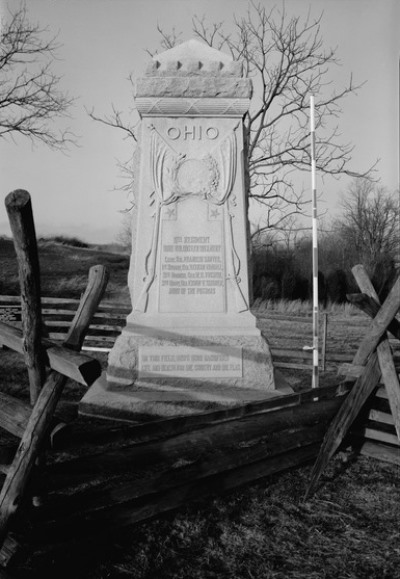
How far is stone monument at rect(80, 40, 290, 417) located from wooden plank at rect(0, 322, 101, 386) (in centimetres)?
284

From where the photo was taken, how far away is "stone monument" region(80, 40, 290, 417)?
18.2ft

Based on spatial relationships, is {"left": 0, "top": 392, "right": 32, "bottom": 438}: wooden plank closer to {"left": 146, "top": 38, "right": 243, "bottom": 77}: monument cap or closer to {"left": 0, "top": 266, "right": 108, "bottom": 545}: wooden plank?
{"left": 0, "top": 266, "right": 108, "bottom": 545}: wooden plank

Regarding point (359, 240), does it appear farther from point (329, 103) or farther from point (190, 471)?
point (190, 471)

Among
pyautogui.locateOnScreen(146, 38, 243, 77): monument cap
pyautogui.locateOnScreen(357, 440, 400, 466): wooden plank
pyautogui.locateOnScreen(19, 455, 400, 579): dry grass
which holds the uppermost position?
pyautogui.locateOnScreen(146, 38, 243, 77): monument cap

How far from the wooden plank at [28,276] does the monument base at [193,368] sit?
2750 mm

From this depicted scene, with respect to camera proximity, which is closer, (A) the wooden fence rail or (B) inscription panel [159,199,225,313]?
(B) inscription panel [159,199,225,313]

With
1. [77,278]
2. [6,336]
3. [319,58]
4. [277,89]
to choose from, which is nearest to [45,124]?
[77,278]

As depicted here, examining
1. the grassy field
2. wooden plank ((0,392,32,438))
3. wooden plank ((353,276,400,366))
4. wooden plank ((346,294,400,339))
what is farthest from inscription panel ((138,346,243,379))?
wooden plank ((0,392,32,438))

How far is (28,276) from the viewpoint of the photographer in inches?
97.1

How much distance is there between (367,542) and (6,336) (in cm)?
237

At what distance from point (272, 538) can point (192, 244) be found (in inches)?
133

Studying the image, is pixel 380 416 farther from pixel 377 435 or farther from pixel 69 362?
pixel 69 362

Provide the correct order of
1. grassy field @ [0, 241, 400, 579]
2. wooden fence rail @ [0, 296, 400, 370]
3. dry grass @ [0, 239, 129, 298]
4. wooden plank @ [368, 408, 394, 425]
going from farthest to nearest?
1. dry grass @ [0, 239, 129, 298]
2. wooden fence rail @ [0, 296, 400, 370]
3. wooden plank @ [368, 408, 394, 425]
4. grassy field @ [0, 241, 400, 579]

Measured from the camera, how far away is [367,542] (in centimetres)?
301
